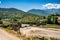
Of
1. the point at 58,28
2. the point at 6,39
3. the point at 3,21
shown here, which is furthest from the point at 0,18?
the point at 6,39

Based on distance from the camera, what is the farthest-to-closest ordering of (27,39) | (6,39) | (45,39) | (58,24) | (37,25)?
(37,25)
(58,24)
(6,39)
(27,39)
(45,39)

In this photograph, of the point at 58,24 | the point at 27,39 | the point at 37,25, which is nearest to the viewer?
the point at 27,39

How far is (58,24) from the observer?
7.70 meters

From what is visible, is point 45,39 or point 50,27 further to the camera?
point 50,27

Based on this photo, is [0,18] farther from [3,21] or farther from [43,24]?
[43,24]

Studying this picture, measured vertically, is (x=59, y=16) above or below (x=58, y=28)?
above

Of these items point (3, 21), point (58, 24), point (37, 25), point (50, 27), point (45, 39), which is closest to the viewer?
point (45, 39)

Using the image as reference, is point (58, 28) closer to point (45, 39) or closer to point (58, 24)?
point (58, 24)

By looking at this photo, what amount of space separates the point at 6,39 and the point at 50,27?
324 cm

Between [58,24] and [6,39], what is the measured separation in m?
2.94

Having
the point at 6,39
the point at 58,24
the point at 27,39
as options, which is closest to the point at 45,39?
the point at 27,39

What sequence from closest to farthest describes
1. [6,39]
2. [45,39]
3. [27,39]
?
[45,39], [27,39], [6,39]

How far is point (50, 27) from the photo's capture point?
8.31 m

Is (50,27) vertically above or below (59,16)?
below
